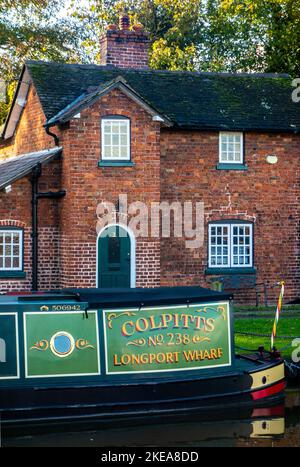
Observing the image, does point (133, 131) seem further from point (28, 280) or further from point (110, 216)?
point (28, 280)

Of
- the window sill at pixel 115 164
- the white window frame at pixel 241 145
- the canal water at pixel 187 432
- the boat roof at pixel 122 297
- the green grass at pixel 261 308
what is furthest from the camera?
the white window frame at pixel 241 145

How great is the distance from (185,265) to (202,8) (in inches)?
769

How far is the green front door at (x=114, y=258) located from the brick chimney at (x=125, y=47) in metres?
5.99

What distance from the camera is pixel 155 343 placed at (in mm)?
16328

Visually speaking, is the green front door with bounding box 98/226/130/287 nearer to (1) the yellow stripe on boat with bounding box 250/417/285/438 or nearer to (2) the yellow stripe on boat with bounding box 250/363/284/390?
(2) the yellow stripe on boat with bounding box 250/363/284/390

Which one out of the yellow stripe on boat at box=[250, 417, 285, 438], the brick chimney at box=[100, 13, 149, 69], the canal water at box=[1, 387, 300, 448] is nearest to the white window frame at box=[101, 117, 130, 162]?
the brick chimney at box=[100, 13, 149, 69]

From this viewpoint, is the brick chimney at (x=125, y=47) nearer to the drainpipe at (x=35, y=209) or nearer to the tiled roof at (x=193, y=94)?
the tiled roof at (x=193, y=94)

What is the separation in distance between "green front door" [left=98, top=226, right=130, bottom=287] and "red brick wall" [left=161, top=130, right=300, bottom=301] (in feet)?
4.08

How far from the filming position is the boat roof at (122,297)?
15906 mm

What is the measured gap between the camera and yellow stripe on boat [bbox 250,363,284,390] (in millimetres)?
16812

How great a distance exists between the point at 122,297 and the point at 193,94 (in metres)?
12.3

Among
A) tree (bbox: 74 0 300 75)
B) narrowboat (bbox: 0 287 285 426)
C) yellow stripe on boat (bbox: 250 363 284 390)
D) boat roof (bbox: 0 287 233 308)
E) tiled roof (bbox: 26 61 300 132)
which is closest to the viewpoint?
narrowboat (bbox: 0 287 285 426)

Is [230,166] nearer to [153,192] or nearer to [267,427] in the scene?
[153,192]

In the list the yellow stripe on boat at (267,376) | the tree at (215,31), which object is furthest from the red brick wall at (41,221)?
the tree at (215,31)
